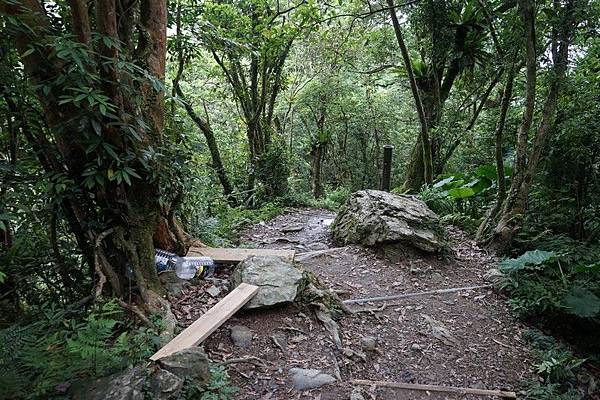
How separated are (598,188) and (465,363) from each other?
304cm

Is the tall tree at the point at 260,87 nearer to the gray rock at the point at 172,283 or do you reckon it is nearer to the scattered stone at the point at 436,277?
the scattered stone at the point at 436,277

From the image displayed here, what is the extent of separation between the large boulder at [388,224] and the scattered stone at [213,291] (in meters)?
2.27

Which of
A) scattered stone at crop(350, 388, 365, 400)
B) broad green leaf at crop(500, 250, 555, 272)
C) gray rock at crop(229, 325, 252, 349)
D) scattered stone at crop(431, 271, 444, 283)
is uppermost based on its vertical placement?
broad green leaf at crop(500, 250, 555, 272)

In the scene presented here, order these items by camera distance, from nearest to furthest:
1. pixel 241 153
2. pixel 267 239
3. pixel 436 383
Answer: pixel 436 383, pixel 267 239, pixel 241 153

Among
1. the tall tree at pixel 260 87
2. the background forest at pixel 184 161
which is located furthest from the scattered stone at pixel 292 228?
the tall tree at pixel 260 87

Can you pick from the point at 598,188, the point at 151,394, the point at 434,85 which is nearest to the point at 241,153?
the point at 434,85

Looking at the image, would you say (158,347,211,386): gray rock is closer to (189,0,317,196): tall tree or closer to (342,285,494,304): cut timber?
(342,285,494,304): cut timber

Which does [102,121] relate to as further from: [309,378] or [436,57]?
[436,57]

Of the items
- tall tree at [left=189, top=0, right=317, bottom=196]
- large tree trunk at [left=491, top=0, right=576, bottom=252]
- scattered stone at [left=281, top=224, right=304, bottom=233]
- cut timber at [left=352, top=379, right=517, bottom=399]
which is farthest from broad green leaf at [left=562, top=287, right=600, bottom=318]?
tall tree at [left=189, top=0, right=317, bottom=196]

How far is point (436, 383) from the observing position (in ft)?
9.33

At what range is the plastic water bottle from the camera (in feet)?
10.6

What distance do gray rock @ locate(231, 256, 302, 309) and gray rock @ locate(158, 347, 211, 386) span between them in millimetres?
760

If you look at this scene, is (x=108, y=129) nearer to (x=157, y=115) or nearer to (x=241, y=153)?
(x=157, y=115)

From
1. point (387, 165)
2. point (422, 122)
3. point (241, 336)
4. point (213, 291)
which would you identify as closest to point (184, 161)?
point (213, 291)
